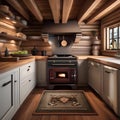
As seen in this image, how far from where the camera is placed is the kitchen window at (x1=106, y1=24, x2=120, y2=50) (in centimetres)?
435

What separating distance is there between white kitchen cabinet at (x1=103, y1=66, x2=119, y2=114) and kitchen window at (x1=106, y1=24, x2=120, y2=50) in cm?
154

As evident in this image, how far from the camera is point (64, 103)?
3.37m

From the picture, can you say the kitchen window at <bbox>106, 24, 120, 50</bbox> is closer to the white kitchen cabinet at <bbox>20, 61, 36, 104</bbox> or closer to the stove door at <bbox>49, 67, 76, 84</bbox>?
the stove door at <bbox>49, 67, 76, 84</bbox>

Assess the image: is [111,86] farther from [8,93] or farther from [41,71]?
[41,71]

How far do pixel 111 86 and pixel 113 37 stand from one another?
2.23 m

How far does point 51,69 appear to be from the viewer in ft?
15.1

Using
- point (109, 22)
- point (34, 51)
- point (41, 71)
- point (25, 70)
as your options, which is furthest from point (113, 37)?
point (25, 70)

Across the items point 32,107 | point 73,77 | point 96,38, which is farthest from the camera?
point 96,38

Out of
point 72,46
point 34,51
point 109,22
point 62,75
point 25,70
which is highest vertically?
point 109,22

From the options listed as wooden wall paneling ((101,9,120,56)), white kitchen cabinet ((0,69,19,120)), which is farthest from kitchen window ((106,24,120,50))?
white kitchen cabinet ((0,69,19,120))

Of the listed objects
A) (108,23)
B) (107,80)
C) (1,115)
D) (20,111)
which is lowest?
(20,111)

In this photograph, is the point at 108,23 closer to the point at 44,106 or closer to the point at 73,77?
the point at 73,77

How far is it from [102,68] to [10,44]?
2.35 meters

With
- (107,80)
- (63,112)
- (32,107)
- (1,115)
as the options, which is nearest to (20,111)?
(32,107)
